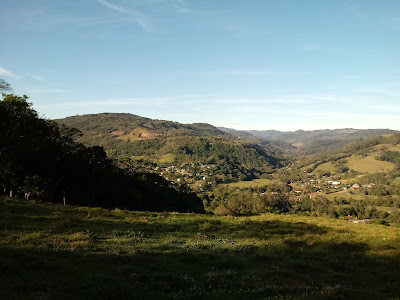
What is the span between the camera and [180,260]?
1438 centimetres

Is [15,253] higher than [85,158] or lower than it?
lower

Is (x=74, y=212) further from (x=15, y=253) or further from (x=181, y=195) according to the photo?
(x=181, y=195)

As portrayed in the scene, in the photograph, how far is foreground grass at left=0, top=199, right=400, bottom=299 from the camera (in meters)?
9.84

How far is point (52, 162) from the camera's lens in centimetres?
4119

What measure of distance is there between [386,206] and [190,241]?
181m

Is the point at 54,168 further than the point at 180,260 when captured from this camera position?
Yes

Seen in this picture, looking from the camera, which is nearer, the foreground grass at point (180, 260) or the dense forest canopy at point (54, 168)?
the foreground grass at point (180, 260)

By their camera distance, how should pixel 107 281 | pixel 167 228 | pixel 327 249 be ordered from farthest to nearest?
pixel 167 228, pixel 327 249, pixel 107 281

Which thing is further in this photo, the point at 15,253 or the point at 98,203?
the point at 98,203

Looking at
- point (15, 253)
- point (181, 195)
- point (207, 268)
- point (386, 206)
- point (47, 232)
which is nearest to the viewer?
point (15, 253)

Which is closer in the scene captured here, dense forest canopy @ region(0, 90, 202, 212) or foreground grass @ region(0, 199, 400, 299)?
foreground grass @ region(0, 199, 400, 299)

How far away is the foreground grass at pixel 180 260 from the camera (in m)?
9.84

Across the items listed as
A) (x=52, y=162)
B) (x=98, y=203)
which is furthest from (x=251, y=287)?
(x=98, y=203)

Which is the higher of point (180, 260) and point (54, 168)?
point (54, 168)
